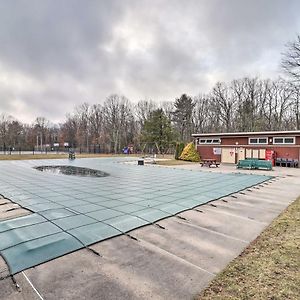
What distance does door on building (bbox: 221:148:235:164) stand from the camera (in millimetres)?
22734

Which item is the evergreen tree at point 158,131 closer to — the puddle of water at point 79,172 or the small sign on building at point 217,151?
the small sign on building at point 217,151

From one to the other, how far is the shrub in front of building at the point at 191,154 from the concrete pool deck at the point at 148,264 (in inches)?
777

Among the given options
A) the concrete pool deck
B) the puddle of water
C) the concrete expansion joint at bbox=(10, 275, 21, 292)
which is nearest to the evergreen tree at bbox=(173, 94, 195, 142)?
the puddle of water

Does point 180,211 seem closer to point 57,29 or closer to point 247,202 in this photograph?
point 247,202

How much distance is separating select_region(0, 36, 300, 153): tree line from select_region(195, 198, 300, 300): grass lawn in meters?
26.6

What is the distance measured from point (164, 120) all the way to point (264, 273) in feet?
113

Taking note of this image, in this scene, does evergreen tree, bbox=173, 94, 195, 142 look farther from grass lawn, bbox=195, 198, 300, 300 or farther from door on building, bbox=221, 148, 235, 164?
grass lawn, bbox=195, 198, 300, 300

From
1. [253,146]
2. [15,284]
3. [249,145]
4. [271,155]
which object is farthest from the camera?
[249,145]

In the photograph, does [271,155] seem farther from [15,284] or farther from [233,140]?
[15,284]

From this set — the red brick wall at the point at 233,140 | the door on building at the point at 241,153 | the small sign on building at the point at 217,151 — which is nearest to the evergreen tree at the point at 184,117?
the small sign on building at the point at 217,151

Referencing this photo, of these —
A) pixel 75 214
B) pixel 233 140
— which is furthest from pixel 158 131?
pixel 75 214

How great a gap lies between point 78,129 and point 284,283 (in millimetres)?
53603

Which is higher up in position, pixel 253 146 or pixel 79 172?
pixel 253 146

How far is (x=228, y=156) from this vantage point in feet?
75.7
